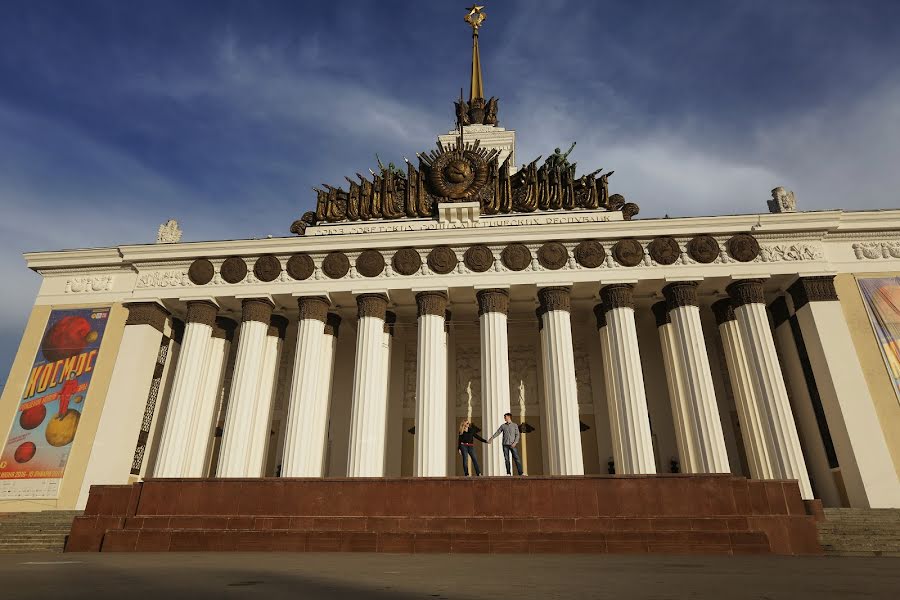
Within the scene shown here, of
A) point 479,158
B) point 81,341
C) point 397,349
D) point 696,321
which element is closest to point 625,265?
point 696,321

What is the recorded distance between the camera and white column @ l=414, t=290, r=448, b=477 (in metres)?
13.8

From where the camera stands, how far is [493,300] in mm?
15500

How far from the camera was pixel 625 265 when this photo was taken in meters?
15.5

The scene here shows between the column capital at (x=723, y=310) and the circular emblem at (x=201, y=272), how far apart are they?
15810 mm

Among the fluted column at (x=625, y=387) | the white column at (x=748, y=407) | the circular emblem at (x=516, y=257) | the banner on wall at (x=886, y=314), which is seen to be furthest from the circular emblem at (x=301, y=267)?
the banner on wall at (x=886, y=314)

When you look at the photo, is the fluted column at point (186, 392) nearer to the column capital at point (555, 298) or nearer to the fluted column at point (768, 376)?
the column capital at point (555, 298)

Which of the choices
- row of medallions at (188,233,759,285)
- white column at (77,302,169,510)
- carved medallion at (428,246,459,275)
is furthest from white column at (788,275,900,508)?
white column at (77,302,169,510)

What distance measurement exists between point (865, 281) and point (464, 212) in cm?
1185

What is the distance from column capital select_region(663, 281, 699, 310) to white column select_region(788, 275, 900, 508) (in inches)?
117

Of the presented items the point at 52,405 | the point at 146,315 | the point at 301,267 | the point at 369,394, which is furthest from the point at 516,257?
the point at 52,405

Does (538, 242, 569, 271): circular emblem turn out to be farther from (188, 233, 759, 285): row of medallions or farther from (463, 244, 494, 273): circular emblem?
(463, 244, 494, 273): circular emblem

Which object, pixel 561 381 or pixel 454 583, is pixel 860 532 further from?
pixel 454 583

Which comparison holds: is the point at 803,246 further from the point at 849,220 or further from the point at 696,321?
the point at 696,321

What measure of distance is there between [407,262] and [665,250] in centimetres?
771
